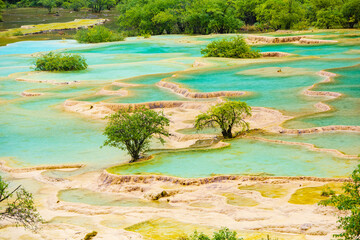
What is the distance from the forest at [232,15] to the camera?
55375 mm

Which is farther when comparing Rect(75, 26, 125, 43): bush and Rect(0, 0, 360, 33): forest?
Rect(0, 0, 360, 33): forest

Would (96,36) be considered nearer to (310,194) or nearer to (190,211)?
(190,211)

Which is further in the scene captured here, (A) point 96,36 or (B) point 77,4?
(B) point 77,4

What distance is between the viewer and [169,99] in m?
23.3

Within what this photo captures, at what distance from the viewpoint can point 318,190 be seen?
36.2 feet

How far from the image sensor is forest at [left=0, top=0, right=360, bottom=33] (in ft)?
182

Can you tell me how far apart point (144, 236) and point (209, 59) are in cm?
2590

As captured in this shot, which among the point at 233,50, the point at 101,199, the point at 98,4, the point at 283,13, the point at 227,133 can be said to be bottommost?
the point at 101,199

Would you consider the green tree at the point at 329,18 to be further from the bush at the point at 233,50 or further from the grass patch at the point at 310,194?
the grass patch at the point at 310,194

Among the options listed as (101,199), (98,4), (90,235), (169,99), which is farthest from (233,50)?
(98,4)

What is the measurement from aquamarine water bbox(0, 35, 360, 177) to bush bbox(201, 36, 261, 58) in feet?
5.73

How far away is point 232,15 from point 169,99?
3944 centimetres

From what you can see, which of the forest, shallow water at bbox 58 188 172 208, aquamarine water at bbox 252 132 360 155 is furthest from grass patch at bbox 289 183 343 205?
the forest

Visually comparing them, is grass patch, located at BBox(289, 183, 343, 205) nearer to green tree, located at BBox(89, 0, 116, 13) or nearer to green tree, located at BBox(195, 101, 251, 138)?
green tree, located at BBox(195, 101, 251, 138)
